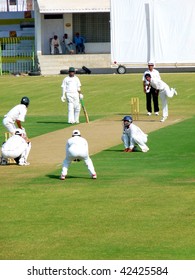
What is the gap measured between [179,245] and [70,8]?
177 feet

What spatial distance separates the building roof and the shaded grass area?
40922mm

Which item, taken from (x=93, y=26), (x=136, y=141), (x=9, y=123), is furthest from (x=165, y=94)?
(x=93, y=26)

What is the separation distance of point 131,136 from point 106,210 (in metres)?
8.76

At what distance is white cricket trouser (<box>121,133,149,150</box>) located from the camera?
29297mm

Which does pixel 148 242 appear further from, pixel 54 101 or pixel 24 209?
pixel 54 101

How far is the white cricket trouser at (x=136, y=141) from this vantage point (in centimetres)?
2930

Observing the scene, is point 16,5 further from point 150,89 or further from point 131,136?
point 131,136

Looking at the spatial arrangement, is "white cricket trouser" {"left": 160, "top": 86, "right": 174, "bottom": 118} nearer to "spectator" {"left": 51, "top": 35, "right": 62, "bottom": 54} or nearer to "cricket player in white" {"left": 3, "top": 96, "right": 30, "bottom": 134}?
"cricket player in white" {"left": 3, "top": 96, "right": 30, "bottom": 134}

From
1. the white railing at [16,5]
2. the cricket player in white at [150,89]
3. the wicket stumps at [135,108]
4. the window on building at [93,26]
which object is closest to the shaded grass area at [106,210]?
the cricket player in white at [150,89]

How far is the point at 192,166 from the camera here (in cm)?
2689

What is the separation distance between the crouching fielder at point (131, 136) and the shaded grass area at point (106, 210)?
1.26 ft

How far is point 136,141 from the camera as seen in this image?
2944 centimetres

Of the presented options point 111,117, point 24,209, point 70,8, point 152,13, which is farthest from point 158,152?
point 70,8

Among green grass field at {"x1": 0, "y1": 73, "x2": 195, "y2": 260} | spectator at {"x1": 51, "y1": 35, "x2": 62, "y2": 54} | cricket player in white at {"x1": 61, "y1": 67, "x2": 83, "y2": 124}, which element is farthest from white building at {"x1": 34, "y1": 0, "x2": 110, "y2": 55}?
green grass field at {"x1": 0, "y1": 73, "x2": 195, "y2": 260}
